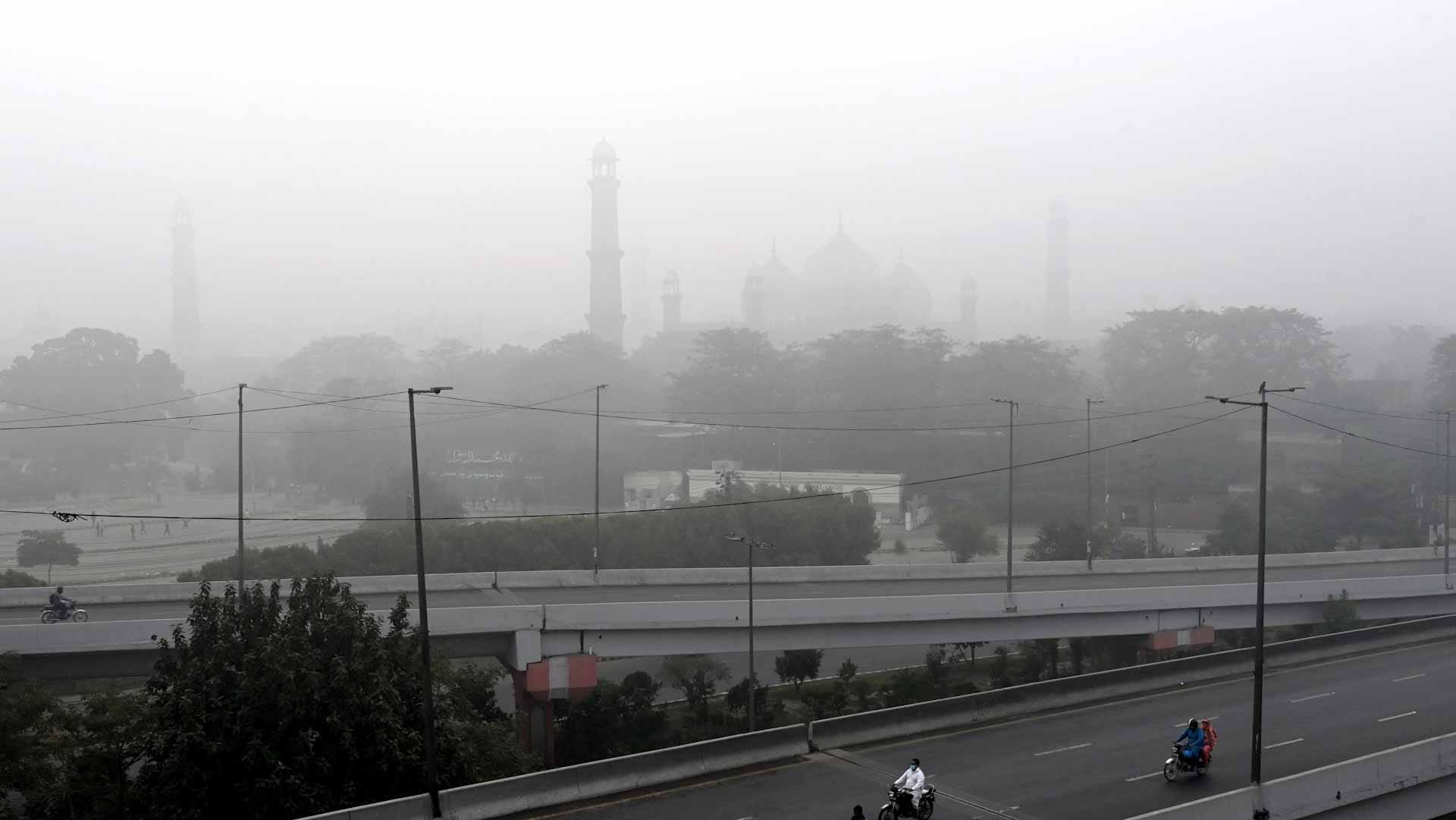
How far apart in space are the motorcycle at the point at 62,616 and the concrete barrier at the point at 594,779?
1784 centimetres

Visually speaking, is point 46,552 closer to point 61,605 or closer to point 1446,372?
point 61,605

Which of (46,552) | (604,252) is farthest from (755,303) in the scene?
(46,552)

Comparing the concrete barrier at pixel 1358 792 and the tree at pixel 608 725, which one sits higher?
the concrete barrier at pixel 1358 792

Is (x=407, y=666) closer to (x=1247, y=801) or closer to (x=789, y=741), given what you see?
(x=789, y=741)

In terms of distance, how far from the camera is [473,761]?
22.0 m

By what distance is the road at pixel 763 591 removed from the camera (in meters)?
33.4

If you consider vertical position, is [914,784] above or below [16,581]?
above

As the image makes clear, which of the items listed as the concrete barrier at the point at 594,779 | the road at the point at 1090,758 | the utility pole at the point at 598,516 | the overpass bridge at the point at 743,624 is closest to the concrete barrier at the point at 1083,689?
the road at the point at 1090,758

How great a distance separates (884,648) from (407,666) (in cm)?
2729

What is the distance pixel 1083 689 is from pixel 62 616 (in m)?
25.2

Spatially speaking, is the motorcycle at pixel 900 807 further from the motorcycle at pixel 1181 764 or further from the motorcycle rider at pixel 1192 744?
the motorcycle rider at pixel 1192 744

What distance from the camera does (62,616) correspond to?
30219 mm

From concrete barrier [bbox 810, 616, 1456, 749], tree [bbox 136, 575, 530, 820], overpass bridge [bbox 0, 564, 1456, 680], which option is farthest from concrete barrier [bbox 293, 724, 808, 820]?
overpass bridge [bbox 0, 564, 1456, 680]

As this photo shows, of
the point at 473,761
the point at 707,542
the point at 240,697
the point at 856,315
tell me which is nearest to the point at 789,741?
the point at 473,761
